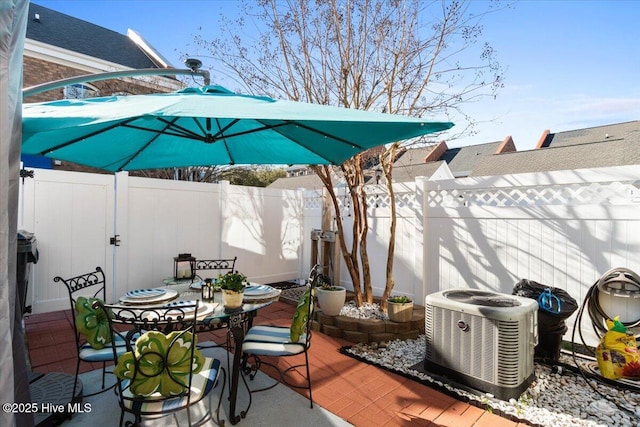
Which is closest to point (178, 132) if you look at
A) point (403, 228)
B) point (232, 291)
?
point (232, 291)

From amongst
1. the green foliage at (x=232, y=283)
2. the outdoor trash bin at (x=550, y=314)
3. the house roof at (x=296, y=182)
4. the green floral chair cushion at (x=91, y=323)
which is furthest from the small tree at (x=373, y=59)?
the house roof at (x=296, y=182)

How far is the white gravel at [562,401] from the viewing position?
235 centimetres

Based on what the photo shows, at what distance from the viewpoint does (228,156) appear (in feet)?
12.3

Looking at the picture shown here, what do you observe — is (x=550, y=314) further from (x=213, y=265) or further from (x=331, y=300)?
(x=213, y=265)

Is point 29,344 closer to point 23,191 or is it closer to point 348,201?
point 23,191

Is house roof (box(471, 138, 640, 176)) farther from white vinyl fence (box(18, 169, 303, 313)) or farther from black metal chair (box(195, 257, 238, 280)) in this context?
black metal chair (box(195, 257, 238, 280))

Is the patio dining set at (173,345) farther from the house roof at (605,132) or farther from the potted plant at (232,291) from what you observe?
the house roof at (605,132)

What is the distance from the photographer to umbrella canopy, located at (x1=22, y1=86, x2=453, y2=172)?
5.19 feet

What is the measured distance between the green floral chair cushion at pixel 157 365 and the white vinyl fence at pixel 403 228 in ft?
11.6

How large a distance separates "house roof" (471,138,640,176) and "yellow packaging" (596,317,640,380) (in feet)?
29.2

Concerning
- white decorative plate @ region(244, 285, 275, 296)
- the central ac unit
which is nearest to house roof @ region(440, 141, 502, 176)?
the central ac unit

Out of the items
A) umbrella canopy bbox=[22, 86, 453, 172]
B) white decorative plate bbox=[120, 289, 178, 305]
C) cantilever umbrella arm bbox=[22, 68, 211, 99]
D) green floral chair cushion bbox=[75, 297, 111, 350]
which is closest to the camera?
umbrella canopy bbox=[22, 86, 453, 172]

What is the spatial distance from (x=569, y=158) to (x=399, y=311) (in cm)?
1143

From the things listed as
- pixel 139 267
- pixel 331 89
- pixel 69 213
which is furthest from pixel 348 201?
pixel 69 213
